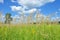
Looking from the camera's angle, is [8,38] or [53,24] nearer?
[8,38]

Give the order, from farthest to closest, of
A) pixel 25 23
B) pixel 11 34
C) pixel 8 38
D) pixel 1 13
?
pixel 25 23 < pixel 1 13 < pixel 11 34 < pixel 8 38

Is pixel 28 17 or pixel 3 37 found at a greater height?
pixel 28 17

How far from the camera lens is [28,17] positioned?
17.2ft

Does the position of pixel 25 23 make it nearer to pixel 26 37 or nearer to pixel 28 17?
pixel 28 17

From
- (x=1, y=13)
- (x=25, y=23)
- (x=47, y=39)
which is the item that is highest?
(x=1, y=13)

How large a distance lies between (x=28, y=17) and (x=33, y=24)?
302 millimetres

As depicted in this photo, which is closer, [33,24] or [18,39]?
[18,39]

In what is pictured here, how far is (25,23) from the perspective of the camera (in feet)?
18.4

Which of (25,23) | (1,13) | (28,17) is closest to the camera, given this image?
(1,13)

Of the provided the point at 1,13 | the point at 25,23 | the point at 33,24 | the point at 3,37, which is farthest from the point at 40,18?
the point at 3,37

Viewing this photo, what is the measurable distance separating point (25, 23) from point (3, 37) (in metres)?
1.81

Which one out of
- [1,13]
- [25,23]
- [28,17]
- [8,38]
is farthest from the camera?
[25,23]

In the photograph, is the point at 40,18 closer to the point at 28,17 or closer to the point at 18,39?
the point at 28,17

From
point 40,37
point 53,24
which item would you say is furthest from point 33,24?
point 40,37
